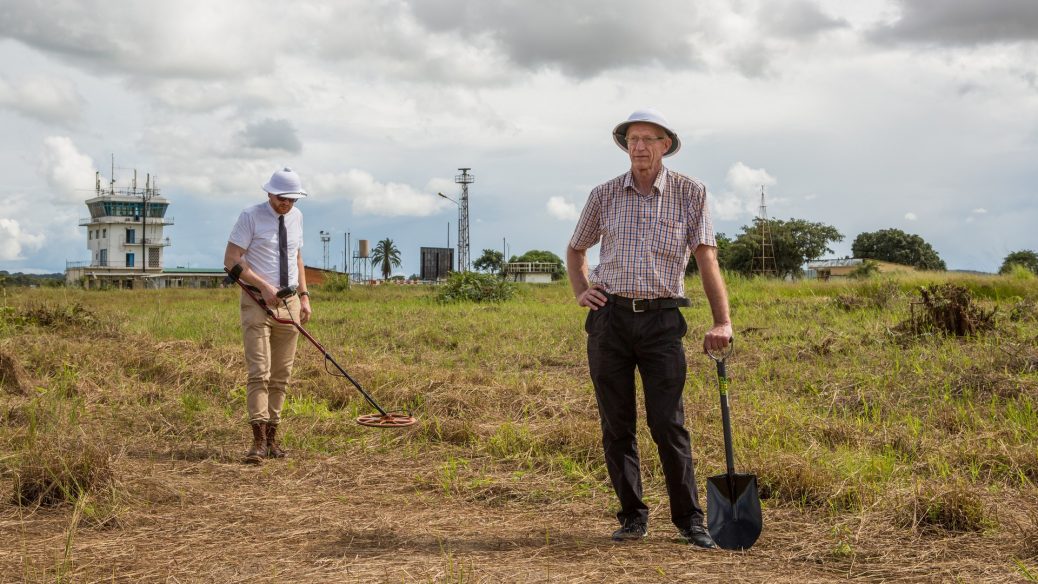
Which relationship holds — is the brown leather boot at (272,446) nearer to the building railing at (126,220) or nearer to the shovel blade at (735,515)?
the shovel blade at (735,515)

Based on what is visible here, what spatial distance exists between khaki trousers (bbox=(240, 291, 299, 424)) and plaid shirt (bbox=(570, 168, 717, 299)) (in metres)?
2.89

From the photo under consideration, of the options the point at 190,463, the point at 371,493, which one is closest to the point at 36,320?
the point at 190,463

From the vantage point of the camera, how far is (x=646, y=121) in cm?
400

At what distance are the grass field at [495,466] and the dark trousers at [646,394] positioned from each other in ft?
0.84

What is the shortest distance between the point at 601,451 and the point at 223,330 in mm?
10103

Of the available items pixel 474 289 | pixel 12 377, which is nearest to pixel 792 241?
pixel 474 289

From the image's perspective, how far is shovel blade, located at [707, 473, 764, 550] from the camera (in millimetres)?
4074

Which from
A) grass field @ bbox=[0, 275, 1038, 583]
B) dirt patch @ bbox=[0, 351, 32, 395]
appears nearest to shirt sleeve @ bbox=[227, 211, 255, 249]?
grass field @ bbox=[0, 275, 1038, 583]

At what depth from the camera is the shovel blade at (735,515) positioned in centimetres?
407

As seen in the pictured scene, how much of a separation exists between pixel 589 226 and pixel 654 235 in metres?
0.42

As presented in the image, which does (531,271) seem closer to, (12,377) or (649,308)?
(12,377)

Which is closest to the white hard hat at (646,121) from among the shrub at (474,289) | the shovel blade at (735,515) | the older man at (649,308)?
the older man at (649,308)

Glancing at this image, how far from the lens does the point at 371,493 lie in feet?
17.7

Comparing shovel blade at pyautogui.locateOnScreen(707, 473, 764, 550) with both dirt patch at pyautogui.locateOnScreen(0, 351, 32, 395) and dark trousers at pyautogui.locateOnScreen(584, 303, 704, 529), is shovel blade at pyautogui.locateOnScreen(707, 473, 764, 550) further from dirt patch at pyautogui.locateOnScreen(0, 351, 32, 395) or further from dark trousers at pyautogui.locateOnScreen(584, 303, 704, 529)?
dirt patch at pyautogui.locateOnScreen(0, 351, 32, 395)
